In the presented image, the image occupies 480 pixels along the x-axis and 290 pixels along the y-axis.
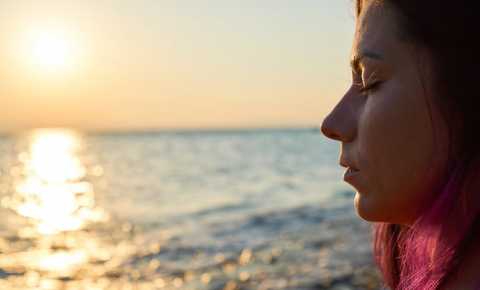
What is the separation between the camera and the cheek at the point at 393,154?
1.31m

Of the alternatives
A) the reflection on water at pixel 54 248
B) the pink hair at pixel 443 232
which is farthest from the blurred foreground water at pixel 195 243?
the pink hair at pixel 443 232

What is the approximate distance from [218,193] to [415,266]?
72.3 feet

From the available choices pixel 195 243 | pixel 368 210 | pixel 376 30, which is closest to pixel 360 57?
pixel 376 30

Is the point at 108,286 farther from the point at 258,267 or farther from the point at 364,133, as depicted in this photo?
the point at 364,133

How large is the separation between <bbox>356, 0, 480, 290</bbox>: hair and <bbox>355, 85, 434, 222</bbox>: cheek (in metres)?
0.04

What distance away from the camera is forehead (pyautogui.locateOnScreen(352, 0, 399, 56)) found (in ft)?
4.47

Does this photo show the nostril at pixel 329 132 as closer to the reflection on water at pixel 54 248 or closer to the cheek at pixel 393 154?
the cheek at pixel 393 154

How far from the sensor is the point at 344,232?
1305cm

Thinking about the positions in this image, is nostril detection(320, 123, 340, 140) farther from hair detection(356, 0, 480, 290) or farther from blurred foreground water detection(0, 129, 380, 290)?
blurred foreground water detection(0, 129, 380, 290)

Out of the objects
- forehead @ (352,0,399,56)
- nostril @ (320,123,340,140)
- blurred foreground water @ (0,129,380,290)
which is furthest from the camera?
blurred foreground water @ (0,129,380,290)

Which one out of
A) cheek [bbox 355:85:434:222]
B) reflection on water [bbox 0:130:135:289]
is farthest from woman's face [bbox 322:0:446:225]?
reflection on water [bbox 0:130:135:289]

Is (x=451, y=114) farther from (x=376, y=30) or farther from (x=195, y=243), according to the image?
(x=195, y=243)

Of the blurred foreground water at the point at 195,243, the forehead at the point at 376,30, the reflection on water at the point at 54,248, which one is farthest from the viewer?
the reflection on water at the point at 54,248

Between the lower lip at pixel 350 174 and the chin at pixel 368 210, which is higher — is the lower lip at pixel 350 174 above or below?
above
